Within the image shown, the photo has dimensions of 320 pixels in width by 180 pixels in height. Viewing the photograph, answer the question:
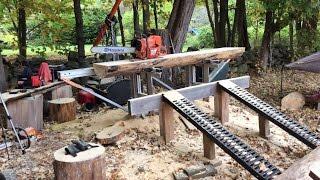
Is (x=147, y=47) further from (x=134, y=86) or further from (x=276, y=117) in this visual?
(x=276, y=117)

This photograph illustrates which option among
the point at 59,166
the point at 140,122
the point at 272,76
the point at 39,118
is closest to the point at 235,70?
the point at 272,76

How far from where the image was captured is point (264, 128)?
19.8 ft

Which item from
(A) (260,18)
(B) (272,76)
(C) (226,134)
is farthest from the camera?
(A) (260,18)

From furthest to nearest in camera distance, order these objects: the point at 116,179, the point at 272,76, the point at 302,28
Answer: the point at 302,28, the point at 272,76, the point at 116,179

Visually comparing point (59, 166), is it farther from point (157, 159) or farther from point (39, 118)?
A: point (39, 118)

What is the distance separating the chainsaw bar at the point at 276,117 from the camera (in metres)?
5.11

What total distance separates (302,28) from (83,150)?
395 inches

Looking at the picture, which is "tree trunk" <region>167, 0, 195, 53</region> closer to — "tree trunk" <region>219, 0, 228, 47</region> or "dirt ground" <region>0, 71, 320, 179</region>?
"dirt ground" <region>0, 71, 320, 179</region>

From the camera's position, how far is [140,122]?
6.05m

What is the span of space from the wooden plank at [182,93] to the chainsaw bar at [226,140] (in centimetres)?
17

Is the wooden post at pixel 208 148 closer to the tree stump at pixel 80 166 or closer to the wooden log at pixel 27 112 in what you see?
the tree stump at pixel 80 166

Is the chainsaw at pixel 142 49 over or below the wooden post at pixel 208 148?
over

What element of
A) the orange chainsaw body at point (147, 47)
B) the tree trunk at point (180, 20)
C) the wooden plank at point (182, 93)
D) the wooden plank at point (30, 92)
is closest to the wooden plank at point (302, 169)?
the wooden plank at point (182, 93)

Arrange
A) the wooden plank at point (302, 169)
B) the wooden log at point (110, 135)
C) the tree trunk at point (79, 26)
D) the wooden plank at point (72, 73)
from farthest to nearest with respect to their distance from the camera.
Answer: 1. the tree trunk at point (79, 26)
2. the wooden plank at point (72, 73)
3. the wooden log at point (110, 135)
4. the wooden plank at point (302, 169)
